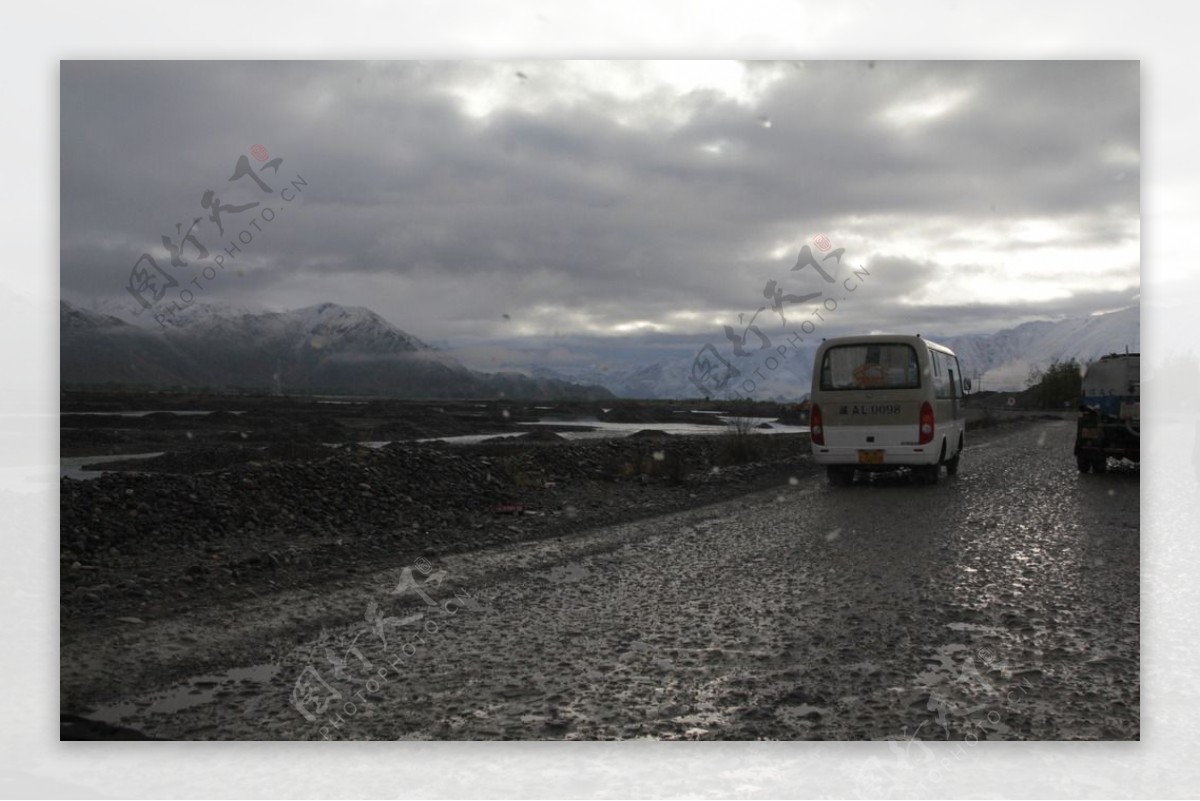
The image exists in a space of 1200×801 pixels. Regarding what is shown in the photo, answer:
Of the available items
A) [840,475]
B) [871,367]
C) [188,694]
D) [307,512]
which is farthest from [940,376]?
[188,694]

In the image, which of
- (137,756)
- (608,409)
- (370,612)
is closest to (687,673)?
(370,612)

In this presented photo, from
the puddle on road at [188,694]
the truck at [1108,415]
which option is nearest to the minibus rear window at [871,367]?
the truck at [1108,415]

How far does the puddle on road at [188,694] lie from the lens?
14.9 feet

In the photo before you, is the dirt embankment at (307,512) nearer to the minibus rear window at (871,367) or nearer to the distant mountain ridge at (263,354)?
the distant mountain ridge at (263,354)

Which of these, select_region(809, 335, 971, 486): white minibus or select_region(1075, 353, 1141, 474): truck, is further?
select_region(809, 335, 971, 486): white minibus

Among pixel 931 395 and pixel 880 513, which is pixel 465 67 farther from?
pixel 931 395

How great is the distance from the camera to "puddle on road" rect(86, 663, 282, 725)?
4.55 meters

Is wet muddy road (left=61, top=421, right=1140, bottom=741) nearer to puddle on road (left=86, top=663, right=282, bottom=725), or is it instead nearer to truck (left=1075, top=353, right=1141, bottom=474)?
puddle on road (left=86, top=663, right=282, bottom=725)

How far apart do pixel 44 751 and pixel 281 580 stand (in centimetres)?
196

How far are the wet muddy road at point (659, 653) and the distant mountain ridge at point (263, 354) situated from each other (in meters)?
2.37

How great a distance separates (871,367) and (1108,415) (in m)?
3.33

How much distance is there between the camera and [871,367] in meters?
13.0

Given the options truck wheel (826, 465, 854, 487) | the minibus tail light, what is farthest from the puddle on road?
truck wheel (826, 465, 854, 487)

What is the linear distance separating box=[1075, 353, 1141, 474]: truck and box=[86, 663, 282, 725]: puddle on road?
21.6ft
